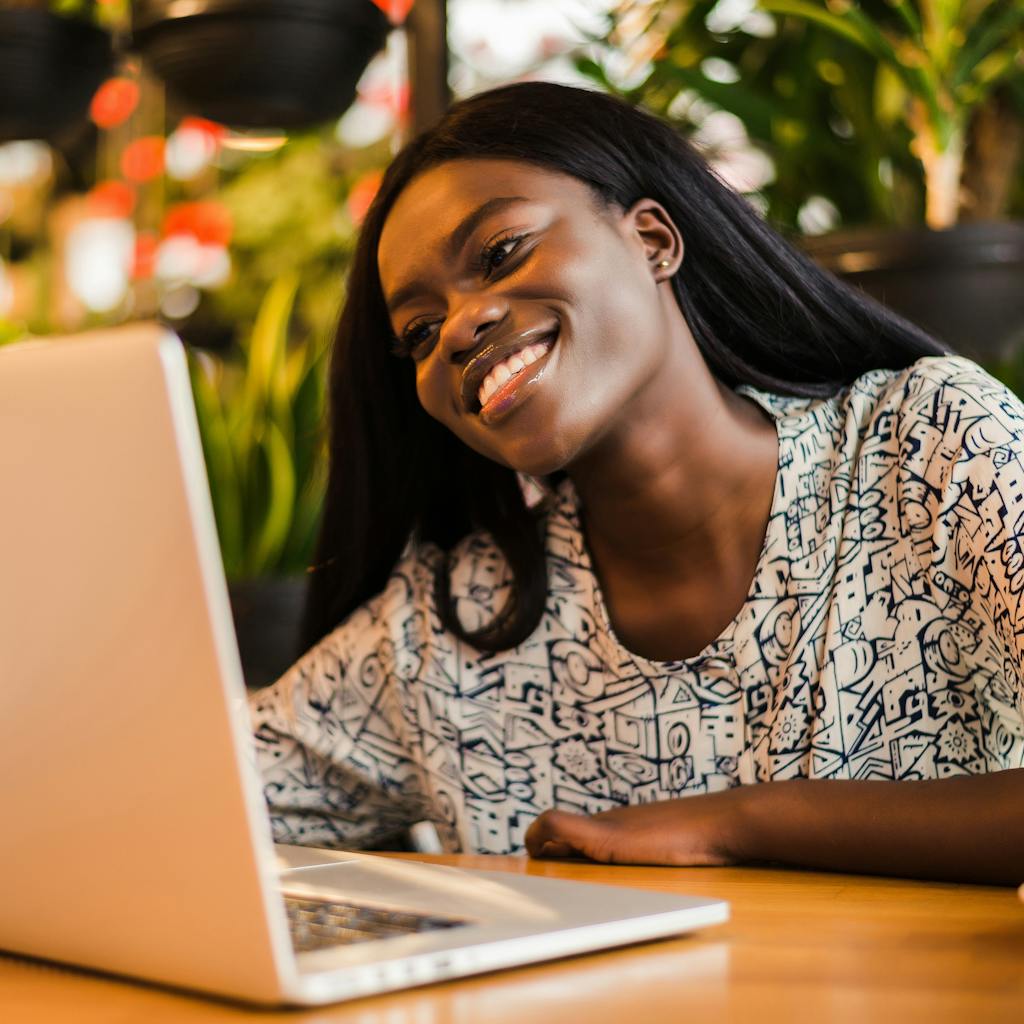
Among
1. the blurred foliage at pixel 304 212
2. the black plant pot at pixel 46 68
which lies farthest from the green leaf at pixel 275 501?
the blurred foliage at pixel 304 212

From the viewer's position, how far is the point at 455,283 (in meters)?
1.41

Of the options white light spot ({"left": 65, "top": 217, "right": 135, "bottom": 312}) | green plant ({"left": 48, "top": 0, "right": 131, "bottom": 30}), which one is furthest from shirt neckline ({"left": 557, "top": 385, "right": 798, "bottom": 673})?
white light spot ({"left": 65, "top": 217, "right": 135, "bottom": 312})

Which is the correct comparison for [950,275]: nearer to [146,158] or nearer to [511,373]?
[511,373]

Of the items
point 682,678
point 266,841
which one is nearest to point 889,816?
point 682,678

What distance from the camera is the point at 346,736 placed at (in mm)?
1559

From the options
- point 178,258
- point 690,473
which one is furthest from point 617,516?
point 178,258

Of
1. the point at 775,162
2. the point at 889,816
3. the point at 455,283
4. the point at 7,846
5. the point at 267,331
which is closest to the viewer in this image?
the point at 7,846

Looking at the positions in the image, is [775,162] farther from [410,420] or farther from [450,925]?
[450,925]

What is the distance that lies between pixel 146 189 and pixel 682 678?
3.67 meters

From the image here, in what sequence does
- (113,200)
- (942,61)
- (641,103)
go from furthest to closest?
(113,200), (641,103), (942,61)

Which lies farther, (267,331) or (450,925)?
(267,331)

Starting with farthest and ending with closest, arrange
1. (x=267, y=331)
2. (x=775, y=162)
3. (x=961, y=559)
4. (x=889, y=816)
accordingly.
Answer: (x=267, y=331) < (x=775, y=162) < (x=961, y=559) < (x=889, y=816)

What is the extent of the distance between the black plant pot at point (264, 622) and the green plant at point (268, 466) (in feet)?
0.94

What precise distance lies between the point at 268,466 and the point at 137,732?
221cm
